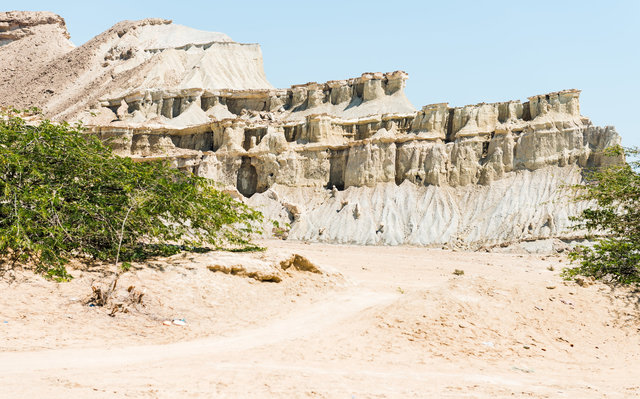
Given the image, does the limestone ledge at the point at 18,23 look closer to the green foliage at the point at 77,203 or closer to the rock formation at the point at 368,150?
the rock formation at the point at 368,150

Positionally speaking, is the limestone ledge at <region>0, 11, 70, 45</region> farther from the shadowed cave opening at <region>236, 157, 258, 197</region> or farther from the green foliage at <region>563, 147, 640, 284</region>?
the green foliage at <region>563, 147, 640, 284</region>

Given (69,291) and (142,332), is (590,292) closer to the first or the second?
(142,332)

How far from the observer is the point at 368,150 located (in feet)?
180

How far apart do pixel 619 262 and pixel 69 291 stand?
14.7 metres

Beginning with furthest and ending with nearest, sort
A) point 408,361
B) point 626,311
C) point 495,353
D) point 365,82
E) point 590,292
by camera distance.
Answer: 1. point 365,82
2. point 590,292
3. point 626,311
4. point 495,353
5. point 408,361

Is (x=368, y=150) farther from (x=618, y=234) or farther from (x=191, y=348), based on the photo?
(x=191, y=348)

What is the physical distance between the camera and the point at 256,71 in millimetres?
90750

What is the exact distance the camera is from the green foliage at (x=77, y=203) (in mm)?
12117

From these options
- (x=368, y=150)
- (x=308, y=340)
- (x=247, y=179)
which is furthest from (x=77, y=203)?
(x=247, y=179)

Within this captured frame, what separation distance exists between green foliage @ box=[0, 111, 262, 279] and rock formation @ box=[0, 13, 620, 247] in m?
19.1

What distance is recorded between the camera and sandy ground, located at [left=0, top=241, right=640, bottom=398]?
7.20m

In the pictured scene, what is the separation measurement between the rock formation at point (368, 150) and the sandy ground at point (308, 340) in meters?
21.6

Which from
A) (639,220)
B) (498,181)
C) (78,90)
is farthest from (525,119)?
(78,90)

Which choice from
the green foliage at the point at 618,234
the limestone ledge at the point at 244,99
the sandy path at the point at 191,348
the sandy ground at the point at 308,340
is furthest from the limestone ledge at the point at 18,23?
the green foliage at the point at 618,234
